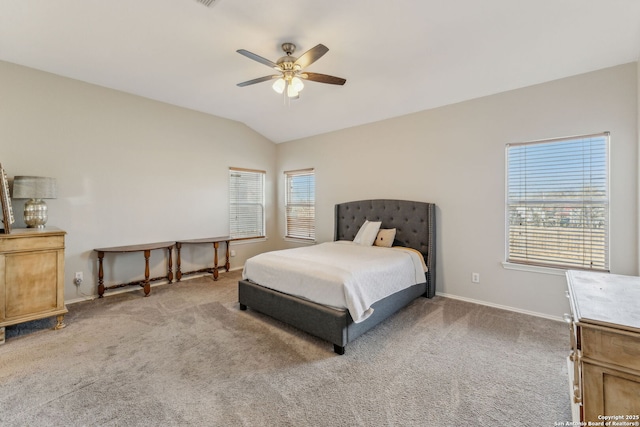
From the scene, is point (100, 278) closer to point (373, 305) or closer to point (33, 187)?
point (33, 187)

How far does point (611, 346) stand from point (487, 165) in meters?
2.75

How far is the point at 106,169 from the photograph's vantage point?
3.89 meters

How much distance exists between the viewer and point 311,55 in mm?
2402

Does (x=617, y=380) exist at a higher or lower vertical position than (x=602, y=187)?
lower

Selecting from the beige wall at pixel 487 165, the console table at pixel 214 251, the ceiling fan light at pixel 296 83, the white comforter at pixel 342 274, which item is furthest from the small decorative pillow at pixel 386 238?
the console table at pixel 214 251

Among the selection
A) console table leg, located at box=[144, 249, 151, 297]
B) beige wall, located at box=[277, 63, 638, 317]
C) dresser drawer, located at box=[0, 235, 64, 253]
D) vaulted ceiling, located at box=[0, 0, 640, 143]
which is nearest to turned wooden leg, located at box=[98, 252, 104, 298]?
console table leg, located at box=[144, 249, 151, 297]

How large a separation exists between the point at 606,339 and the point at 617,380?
0.58ft

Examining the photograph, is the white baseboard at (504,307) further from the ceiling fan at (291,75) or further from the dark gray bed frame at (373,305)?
the ceiling fan at (291,75)

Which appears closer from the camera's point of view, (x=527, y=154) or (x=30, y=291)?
(x=30, y=291)

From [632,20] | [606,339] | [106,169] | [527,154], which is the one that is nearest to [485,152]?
[527,154]

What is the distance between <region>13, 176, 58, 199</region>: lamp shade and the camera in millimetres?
3000

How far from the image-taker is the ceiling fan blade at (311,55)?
7.42ft

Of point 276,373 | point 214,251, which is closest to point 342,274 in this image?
point 276,373

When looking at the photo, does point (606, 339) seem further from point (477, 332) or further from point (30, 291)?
point (30, 291)
